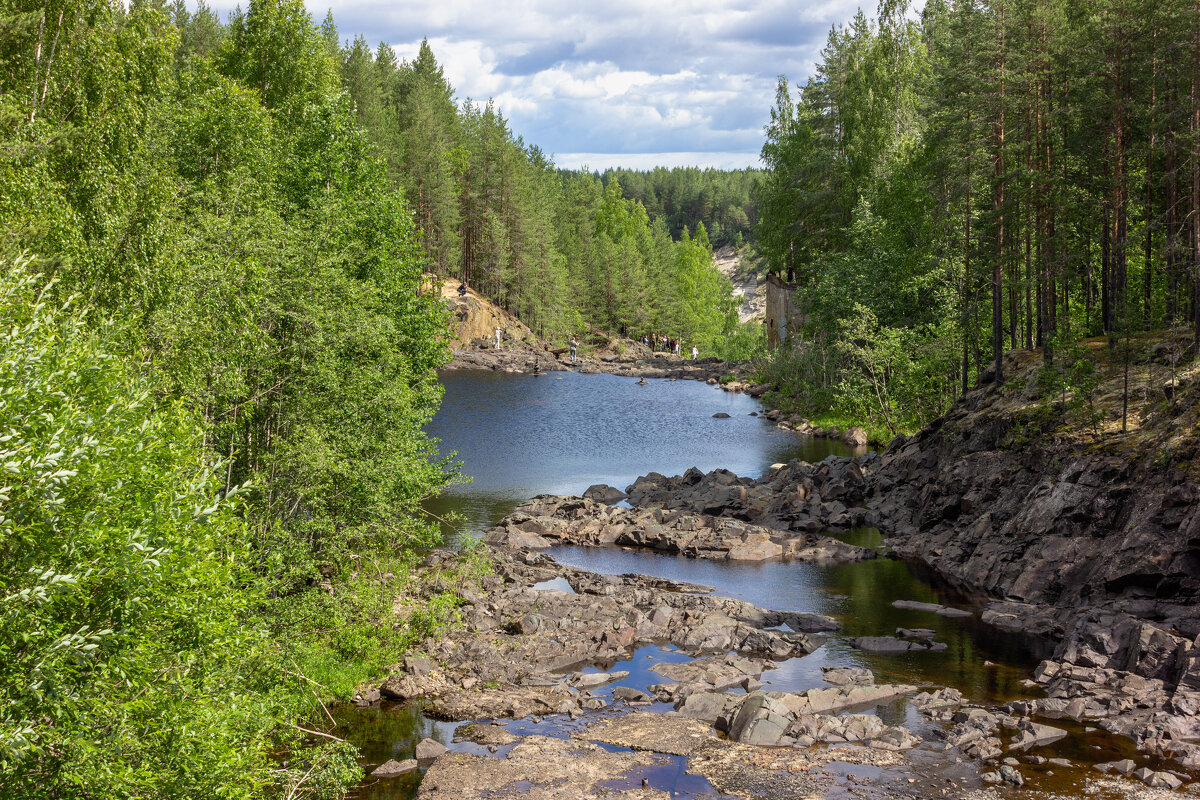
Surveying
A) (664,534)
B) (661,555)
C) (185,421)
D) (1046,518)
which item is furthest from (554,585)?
(185,421)

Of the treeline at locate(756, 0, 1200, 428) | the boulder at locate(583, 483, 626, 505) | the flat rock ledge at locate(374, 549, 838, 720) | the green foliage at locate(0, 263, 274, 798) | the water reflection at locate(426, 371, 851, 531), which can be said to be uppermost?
the treeline at locate(756, 0, 1200, 428)

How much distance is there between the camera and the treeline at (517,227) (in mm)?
94438

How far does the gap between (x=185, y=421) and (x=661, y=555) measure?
26.5m

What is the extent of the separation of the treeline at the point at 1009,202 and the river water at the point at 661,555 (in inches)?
317

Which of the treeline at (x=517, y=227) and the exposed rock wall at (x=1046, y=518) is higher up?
the treeline at (x=517, y=227)

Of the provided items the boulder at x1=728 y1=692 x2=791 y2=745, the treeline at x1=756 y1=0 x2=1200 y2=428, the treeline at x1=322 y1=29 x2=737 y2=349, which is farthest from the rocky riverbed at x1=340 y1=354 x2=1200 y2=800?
the treeline at x1=322 y1=29 x2=737 y2=349

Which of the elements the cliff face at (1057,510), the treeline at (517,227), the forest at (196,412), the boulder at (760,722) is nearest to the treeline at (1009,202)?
the cliff face at (1057,510)

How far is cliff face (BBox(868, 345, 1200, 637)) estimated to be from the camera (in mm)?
27828

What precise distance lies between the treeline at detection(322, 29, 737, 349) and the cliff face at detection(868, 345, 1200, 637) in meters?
47.7

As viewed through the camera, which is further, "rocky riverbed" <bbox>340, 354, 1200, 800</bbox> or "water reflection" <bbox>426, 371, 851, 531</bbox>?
"water reflection" <bbox>426, 371, 851, 531</bbox>

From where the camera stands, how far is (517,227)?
362 feet

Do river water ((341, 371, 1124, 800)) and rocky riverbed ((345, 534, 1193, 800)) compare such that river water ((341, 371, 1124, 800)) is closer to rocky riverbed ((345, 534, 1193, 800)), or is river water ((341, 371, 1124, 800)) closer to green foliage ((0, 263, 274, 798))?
rocky riverbed ((345, 534, 1193, 800))

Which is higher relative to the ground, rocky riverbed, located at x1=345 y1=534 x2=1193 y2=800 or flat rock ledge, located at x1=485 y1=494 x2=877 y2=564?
flat rock ledge, located at x1=485 y1=494 x2=877 y2=564

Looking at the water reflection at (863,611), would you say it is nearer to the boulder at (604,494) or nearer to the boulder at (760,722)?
the boulder at (760,722)
